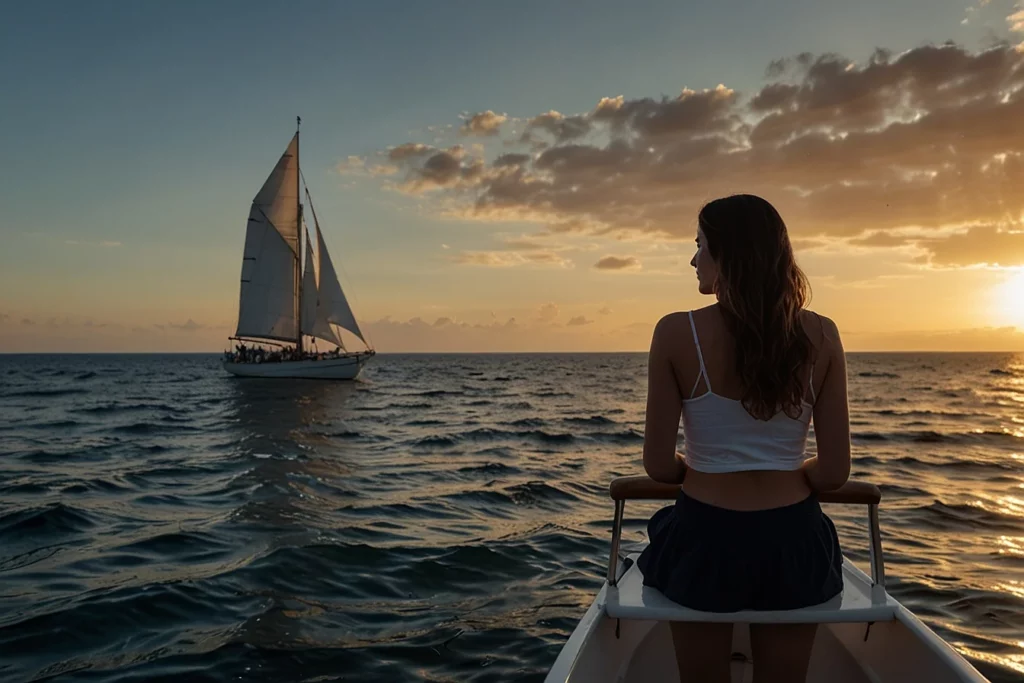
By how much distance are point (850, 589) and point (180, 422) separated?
82.8ft

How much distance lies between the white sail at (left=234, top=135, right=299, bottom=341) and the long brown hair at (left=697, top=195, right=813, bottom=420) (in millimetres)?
57852

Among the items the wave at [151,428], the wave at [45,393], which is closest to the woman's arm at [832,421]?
the wave at [151,428]

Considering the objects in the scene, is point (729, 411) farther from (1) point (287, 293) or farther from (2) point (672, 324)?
(1) point (287, 293)

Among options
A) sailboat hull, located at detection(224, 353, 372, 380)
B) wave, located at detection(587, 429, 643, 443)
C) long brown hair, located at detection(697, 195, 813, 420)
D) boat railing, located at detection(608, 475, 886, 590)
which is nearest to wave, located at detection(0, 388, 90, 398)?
sailboat hull, located at detection(224, 353, 372, 380)

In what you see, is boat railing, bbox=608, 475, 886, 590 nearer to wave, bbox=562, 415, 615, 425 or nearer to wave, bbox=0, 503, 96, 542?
wave, bbox=0, 503, 96, 542

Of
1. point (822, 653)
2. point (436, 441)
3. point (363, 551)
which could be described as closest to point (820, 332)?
point (822, 653)

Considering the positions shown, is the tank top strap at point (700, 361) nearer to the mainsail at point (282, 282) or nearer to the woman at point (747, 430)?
the woman at point (747, 430)

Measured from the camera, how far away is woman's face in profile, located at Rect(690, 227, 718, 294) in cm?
248

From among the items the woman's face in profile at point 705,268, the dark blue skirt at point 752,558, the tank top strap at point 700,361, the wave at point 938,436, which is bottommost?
the wave at point 938,436

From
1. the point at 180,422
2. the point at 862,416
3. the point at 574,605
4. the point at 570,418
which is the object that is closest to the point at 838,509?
the point at 574,605

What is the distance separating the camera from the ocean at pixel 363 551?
527 cm

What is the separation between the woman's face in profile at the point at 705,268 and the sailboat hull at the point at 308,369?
5680cm

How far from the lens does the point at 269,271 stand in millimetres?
57219

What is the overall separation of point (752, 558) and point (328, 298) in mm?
57603
